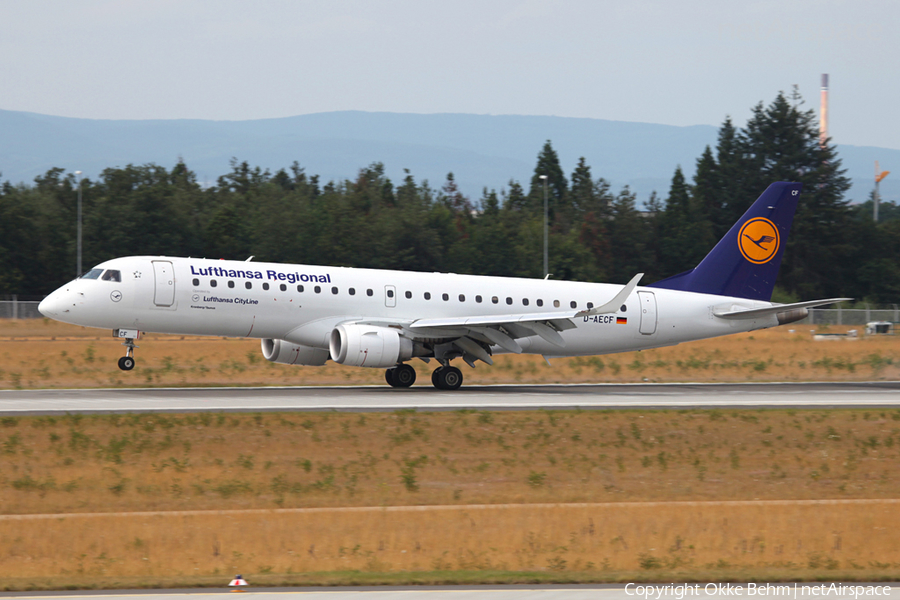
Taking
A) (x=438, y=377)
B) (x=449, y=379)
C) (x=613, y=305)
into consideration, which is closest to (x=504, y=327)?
(x=449, y=379)

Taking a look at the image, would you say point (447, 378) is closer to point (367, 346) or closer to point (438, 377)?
point (438, 377)

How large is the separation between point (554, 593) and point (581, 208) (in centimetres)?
9657

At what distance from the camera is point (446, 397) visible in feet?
94.3

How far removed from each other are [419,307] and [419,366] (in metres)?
8.77

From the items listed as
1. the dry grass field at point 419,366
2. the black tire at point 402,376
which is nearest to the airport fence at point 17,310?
the dry grass field at point 419,366

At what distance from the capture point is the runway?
25078mm

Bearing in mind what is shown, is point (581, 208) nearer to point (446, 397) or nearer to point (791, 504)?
point (446, 397)

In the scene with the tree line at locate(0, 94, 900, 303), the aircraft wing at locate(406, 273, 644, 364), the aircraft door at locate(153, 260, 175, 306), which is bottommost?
the aircraft wing at locate(406, 273, 644, 364)

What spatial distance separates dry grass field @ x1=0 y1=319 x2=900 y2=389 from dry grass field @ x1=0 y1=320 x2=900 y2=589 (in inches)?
452

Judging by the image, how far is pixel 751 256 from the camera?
117 ft

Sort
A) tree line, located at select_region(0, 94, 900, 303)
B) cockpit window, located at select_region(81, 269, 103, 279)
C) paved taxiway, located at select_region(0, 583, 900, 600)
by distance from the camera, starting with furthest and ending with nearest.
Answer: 1. tree line, located at select_region(0, 94, 900, 303)
2. cockpit window, located at select_region(81, 269, 103, 279)
3. paved taxiway, located at select_region(0, 583, 900, 600)

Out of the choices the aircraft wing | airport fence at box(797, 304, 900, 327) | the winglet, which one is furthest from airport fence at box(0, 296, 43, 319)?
airport fence at box(797, 304, 900, 327)

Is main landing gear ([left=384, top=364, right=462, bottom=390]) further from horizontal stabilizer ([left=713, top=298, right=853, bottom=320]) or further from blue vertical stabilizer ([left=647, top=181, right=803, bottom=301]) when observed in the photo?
horizontal stabilizer ([left=713, top=298, right=853, bottom=320])

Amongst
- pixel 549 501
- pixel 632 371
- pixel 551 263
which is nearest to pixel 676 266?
pixel 551 263
